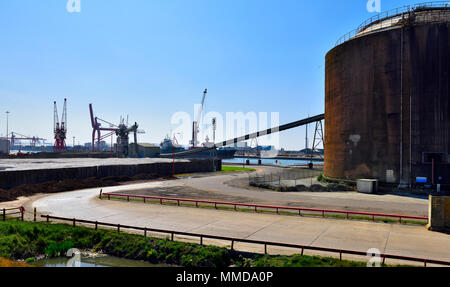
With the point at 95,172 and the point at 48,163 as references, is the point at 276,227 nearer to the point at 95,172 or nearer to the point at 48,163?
the point at 95,172

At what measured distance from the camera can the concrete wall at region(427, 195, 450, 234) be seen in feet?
64.5

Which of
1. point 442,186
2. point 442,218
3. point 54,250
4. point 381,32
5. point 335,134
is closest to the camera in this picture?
point 54,250

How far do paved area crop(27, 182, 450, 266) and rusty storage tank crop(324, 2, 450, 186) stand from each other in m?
19.1

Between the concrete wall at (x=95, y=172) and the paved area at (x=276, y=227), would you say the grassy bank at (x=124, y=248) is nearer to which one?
the paved area at (x=276, y=227)

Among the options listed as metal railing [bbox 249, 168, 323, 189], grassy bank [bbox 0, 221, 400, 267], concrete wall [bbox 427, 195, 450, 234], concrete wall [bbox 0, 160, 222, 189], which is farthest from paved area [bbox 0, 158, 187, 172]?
concrete wall [bbox 427, 195, 450, 234]

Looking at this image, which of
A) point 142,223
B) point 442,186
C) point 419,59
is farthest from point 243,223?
point 419,59

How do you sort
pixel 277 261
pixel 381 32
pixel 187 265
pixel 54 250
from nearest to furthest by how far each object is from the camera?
pixel 277 261, pixel 187 265, pixel 54 250, pixel 381 32

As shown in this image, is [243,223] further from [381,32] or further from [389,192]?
[381,32]

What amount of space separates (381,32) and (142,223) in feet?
118

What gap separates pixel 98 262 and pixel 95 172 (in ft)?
120

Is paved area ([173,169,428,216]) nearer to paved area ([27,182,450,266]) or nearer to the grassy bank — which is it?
paved area ([27,182,450,266])

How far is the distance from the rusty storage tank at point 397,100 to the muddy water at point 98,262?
3226 cm

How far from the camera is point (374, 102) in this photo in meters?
39.6

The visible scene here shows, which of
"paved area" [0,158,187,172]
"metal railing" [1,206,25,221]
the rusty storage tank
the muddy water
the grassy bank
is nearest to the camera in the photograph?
the grassy bank
